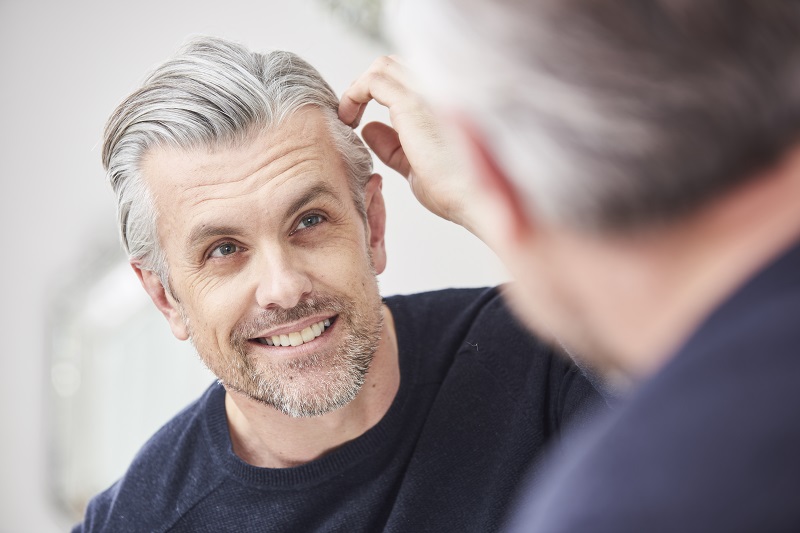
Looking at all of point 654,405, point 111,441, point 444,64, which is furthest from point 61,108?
point 654,405

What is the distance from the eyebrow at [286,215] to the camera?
171cm

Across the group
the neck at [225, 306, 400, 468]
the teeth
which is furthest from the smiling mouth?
the neck at [225, 306, 400, 468]

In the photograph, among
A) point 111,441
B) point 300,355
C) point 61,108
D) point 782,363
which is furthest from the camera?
point 111,441

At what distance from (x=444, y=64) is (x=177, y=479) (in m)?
1.48

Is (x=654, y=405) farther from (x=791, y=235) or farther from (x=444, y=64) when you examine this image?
(x=444, y=64)

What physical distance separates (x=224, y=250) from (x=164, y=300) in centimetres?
30

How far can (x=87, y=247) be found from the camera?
314cm

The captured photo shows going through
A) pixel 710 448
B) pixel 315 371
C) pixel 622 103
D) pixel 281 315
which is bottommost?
pixel 315 371

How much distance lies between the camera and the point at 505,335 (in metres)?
1.97

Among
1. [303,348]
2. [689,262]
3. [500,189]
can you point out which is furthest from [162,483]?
[689,262]

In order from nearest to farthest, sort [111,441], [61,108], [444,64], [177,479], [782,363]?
[782,363] → [444,64] → [177,479] → [61,108] → [111,441]

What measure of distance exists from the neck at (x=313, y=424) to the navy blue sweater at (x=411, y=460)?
0.05m

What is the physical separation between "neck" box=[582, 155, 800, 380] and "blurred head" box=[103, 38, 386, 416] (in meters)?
1.11

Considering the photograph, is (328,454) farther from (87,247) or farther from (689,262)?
(87,247)
